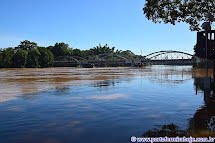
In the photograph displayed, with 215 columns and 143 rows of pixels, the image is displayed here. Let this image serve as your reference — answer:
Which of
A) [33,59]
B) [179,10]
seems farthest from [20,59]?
[179,10]

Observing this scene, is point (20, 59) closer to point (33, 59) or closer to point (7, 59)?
point (7, 59)

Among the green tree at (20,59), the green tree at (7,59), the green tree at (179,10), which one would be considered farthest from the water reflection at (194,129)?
the green tree at (20,59)

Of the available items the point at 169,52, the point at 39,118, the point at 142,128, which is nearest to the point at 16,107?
the point at 39,118

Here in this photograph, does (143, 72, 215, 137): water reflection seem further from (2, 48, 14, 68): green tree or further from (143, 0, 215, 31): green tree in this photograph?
(2, 48, 14, 68): green tree

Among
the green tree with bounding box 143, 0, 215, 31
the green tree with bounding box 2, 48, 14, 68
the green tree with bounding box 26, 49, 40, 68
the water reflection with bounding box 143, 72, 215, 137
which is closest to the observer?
the water reflection with bounding box 143, 72, 215, 137

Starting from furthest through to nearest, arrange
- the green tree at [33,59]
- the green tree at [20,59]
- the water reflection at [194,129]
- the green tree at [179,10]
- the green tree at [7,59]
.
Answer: the green tree at [33,59] → the green tree at [20,59] → the green tree at [7,59] → the green tree at [179,10] → the water reflection at [194,129]

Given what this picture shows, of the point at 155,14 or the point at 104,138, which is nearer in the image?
the point at 104,138

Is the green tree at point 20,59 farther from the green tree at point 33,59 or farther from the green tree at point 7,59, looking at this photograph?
the green tree at point 33,59

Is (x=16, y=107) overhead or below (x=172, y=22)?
below

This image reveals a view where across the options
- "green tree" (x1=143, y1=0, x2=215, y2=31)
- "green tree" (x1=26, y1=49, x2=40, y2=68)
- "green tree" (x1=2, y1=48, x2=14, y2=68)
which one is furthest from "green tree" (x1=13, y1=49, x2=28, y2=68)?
"green tree" (x1=143, y1=0, x2=215, y2=31)

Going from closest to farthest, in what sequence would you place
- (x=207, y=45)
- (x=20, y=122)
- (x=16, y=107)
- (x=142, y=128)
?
(x=142, y=128), (x=20, y=122), (x=16, y=107), (x=207, y=45)

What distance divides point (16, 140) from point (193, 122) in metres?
6.96

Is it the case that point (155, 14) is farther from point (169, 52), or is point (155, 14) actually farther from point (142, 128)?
point (169, 52)

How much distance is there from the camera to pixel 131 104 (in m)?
19.0
